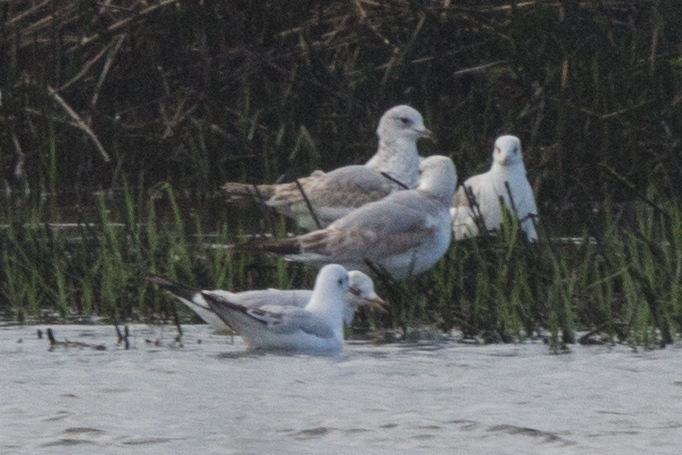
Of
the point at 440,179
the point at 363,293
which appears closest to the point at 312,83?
the point at 440,179

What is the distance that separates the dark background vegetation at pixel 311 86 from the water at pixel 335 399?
4.65 m

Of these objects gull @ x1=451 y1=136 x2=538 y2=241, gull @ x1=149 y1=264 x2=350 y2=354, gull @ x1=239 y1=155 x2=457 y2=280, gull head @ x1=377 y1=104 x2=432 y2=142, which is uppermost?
gull head @ x1=377 y1=104 x2=432 y2=142

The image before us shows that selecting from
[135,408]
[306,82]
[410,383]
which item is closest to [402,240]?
[410,383]

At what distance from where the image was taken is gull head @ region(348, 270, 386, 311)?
7.48 m

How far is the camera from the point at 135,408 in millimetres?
5973

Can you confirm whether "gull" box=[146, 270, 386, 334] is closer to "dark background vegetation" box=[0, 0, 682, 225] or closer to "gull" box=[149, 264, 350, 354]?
"gull" box=[149, 264, 350, 354]

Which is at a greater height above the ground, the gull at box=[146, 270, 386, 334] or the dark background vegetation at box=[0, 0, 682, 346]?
the dark background vegetation at box=[0, 0, 682, 346]

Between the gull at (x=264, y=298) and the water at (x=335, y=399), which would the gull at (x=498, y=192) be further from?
the water at (x=335, y=399)

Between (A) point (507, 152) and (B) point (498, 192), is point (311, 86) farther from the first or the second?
(B) point (498, 192)

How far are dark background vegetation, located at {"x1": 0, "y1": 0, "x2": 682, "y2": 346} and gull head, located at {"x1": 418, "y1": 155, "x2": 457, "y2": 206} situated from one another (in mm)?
2635

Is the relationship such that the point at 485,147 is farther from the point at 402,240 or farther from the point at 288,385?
the point at 288,385

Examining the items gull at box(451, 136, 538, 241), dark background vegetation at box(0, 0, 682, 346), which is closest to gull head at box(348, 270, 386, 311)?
gull at box(451, 136, 538, 241)

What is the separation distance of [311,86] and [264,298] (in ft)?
18.4

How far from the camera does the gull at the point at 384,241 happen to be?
8.14 metres
